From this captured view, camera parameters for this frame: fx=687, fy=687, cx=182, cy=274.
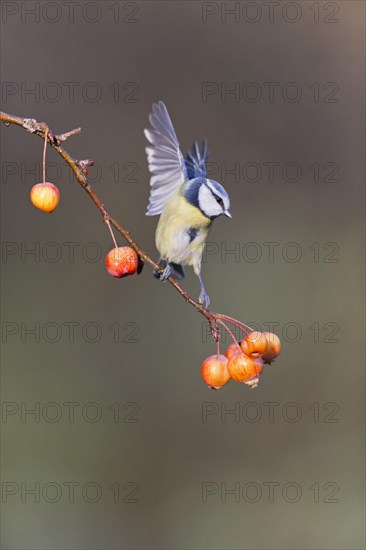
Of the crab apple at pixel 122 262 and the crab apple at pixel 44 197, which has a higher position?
the crab apple at pixel 44 197

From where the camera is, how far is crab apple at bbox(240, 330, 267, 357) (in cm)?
130

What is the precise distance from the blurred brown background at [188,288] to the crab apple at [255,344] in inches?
88.6

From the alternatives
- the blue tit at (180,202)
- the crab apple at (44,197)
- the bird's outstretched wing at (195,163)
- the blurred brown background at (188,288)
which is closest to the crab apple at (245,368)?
the crab apple at (44,197)

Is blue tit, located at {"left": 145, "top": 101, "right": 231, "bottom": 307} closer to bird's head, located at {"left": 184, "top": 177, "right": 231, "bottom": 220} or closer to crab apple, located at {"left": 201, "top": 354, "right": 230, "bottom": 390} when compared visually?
bird's head, located at {"left": 184, "top": 177, "right": 231, "bottom": 220}

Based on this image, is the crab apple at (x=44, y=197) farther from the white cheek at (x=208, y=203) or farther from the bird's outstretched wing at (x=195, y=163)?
the bird's outstretched wing at (x=195, y=163)

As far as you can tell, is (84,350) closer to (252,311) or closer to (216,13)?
(252,311)

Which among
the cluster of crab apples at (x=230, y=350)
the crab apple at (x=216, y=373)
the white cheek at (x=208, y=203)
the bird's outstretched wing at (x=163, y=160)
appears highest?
the bird's outstretched wing at (x=163, y=160)

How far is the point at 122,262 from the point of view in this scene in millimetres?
1382

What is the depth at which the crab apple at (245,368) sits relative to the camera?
135cm

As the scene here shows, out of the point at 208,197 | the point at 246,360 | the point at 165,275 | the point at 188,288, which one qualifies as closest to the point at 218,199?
the point at 208,197

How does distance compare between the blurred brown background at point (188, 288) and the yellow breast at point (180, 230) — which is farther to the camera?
the blurred brown background at point (188, 288)

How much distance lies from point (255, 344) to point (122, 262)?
314 millimetres

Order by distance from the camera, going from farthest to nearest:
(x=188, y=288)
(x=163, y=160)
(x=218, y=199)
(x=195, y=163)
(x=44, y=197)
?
(x=188, y=288) → (x=195, y=163) → (x=163, y=160) → (x=218, y=199) → (x=44, y=197)

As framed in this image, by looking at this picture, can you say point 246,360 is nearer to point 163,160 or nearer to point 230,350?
point 230,350
